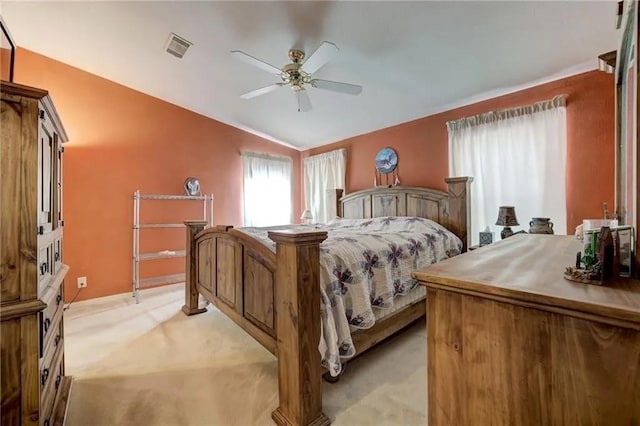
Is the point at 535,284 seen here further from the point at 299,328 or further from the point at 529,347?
the point at 299,328

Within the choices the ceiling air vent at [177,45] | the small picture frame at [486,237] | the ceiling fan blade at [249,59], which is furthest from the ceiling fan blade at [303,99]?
the small picture frame at [486,237]

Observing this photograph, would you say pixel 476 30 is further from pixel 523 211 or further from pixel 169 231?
pixel 169 231

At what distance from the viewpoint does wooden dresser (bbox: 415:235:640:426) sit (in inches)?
22.8

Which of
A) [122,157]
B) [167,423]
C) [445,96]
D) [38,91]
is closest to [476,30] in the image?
[445,96]

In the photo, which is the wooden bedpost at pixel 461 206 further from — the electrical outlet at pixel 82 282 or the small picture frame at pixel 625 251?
the electrical outlet at pixel 82 282

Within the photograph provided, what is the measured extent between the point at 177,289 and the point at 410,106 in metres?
4.08

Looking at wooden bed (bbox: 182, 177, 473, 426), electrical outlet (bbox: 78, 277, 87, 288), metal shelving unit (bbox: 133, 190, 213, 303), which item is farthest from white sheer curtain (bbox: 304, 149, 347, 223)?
electrical outlet (bbox: 78, 277, 87, 288)

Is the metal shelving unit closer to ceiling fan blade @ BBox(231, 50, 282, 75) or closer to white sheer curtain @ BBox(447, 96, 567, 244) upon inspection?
ceiling fan blade @ BBox(231, 50, 282, 75)

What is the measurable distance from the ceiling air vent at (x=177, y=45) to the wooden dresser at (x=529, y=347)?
314 centimetres

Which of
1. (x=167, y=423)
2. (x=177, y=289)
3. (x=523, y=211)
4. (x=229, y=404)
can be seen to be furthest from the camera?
(x=177, y=289)

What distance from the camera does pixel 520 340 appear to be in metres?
0.69

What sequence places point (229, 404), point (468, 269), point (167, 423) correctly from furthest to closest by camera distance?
point (229, 404) < point (167, 423) < point (468, 269)

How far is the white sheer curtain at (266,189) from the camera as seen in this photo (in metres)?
4.96

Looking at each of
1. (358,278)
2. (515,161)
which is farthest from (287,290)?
(515,161)
